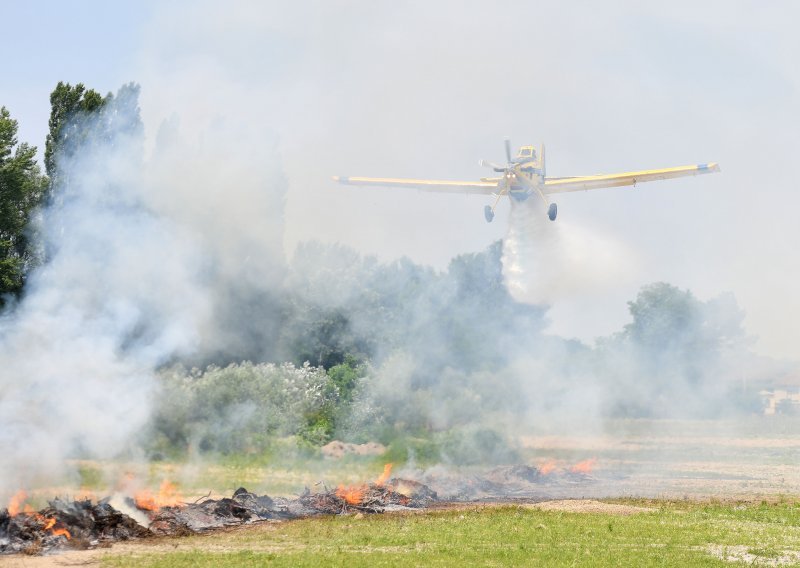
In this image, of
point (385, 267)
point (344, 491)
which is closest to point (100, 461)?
point (344, 491)

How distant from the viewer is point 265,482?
45.2m

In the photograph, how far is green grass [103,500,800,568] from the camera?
27516 mm

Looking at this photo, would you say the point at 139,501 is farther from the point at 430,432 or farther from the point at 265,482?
the point at 430,432

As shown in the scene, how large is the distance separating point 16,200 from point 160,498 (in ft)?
64.9

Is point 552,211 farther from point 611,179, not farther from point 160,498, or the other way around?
point 160,498

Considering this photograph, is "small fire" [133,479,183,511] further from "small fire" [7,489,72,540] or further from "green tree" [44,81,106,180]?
"green tree" [44,81,106,180]

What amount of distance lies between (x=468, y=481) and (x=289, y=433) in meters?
10.5

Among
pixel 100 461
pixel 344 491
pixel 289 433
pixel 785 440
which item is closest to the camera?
pixel 100 461

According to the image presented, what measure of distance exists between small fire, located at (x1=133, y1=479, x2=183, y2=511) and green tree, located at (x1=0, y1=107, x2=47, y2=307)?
489 inches

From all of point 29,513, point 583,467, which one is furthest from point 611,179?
point 29,513

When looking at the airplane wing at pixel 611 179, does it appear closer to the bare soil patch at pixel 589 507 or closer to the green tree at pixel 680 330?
the bare soil patch at pixel 589 507

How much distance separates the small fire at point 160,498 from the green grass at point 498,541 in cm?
289

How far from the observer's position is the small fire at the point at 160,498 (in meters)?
33.3

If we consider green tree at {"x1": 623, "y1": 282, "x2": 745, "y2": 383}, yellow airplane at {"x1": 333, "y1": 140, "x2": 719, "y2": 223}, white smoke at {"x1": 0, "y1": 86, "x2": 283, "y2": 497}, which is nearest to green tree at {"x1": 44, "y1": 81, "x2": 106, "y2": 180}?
white smoke at {"x1": 0, "y1": 86, "x2": 283, "y2": 497}
